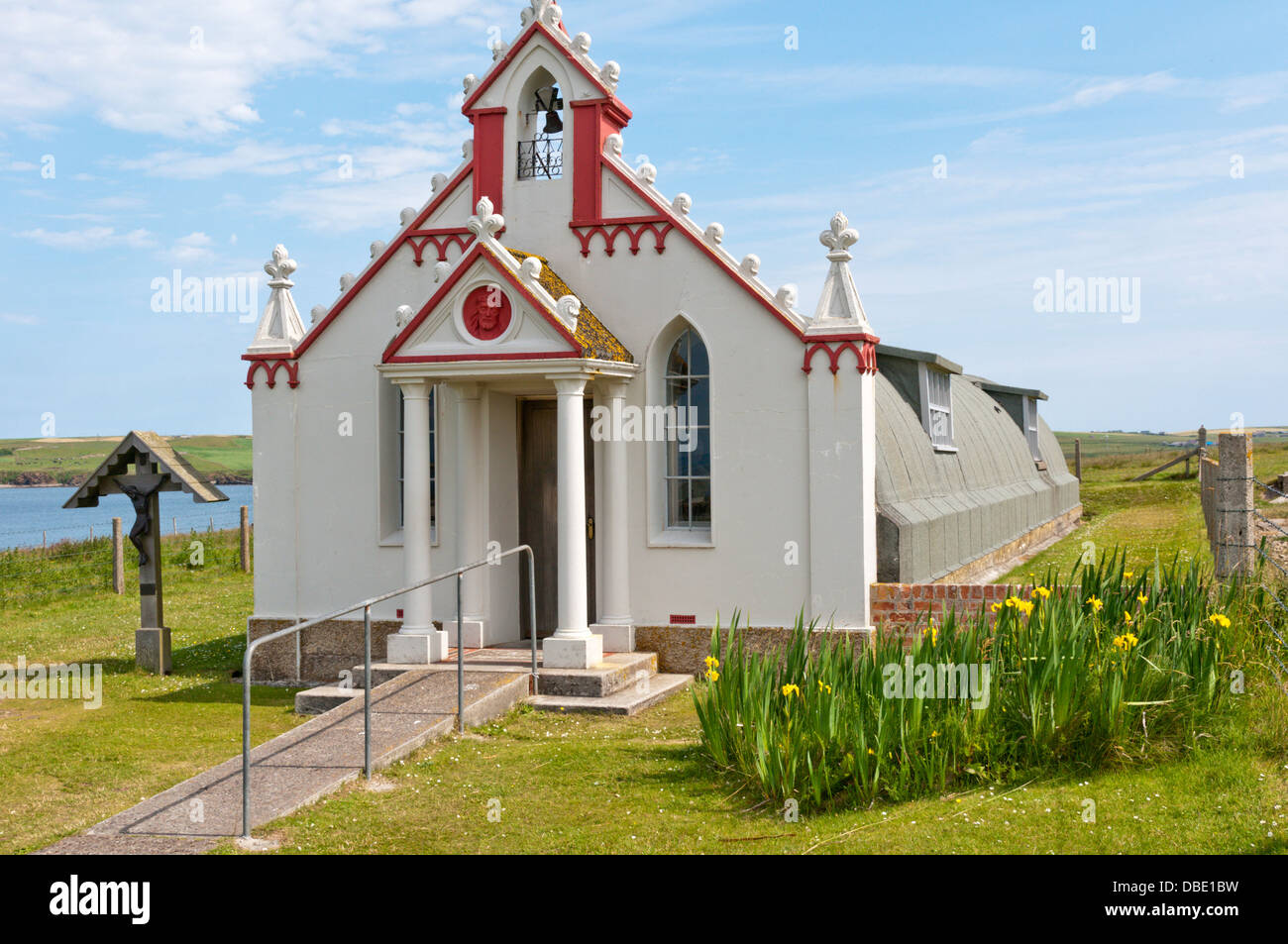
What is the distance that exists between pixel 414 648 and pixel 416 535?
1.21 meters

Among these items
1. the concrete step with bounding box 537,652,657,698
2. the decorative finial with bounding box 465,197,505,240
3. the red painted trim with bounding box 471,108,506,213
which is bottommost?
the concrete step with bounding box 537,652,657,698

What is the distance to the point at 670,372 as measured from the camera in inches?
539

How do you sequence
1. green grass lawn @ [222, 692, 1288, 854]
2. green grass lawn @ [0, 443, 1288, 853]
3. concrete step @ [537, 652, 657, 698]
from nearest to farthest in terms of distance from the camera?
green grass lawn @ [222, 692, 1288, 854] < green grass lawn @ [0, 443, 1288, 853] < concrete step @ [537, 652, 657, 698]

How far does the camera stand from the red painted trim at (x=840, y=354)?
12695 millimetres

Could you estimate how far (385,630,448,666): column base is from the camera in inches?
511

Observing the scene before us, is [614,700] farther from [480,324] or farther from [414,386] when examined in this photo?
[480,324]

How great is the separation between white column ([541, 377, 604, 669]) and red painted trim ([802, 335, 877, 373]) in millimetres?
2434

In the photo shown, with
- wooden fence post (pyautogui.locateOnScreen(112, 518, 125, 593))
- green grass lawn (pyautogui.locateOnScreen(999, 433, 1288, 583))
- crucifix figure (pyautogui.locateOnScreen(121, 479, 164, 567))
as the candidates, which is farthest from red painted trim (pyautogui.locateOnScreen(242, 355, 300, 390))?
wooden fence post (pyautogui.locateOnScreen(112, 518, 125, 593))

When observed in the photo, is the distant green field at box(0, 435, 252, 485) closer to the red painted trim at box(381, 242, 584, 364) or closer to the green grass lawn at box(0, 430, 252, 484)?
the green grass lawn at box(0, 430, 252, 484)

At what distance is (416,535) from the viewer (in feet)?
43.0

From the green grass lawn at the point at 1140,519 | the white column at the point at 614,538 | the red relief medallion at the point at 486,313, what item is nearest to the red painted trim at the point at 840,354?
the white column at the point at 614,538

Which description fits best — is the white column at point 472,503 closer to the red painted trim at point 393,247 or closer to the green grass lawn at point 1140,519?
the red painted trim at point 393,247

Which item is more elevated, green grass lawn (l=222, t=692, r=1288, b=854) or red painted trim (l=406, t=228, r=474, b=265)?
red painted trim (l=406, t=228, r=474, b=265)
